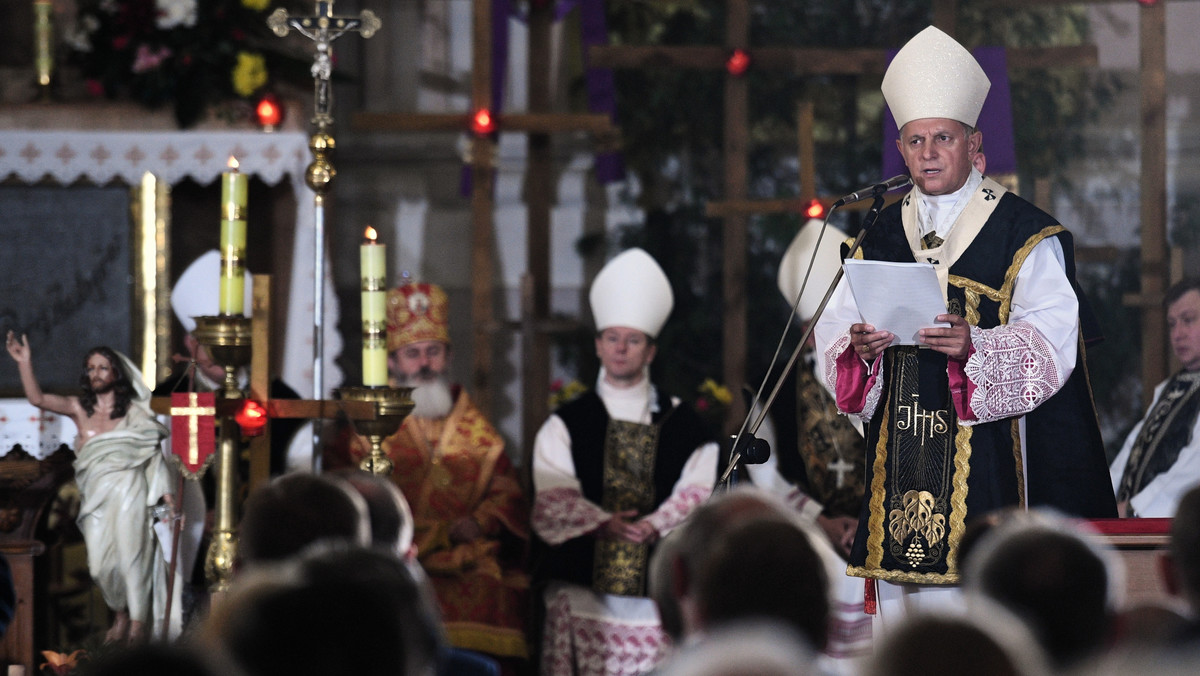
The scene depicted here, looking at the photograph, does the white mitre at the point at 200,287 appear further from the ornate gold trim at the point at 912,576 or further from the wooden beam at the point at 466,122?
the ornate gold trim at the point at 912,576

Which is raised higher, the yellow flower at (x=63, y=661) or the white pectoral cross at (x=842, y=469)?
the white pectoral cross at (x=842, y=469)

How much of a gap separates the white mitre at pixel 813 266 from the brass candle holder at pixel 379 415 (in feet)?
9.11

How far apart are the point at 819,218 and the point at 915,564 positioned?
10.7ft

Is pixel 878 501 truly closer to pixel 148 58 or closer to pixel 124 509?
pixel 124 509

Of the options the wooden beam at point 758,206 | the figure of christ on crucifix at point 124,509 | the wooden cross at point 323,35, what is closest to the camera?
the wooden cross at point 323,35

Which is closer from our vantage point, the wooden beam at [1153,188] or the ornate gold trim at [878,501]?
the ornate gold trim at [878,501]

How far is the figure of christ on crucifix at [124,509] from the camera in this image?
15.6ft

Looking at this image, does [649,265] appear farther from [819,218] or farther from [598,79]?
[598,79]

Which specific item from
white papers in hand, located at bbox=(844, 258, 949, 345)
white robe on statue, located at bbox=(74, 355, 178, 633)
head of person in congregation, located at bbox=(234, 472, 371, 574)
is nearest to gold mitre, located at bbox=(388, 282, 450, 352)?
white robe on statue, located at bbox=(74, 355, 178, 633)

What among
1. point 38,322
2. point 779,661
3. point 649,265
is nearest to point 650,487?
point 649,265

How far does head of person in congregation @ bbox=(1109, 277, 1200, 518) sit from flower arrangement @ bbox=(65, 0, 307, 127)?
13.7 ft

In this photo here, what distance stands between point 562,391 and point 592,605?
1775mm

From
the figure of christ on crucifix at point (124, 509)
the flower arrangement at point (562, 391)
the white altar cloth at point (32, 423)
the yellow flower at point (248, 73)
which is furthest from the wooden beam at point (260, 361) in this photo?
the flower arrangement at point (562, 391)

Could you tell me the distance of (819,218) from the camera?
6477 mm
